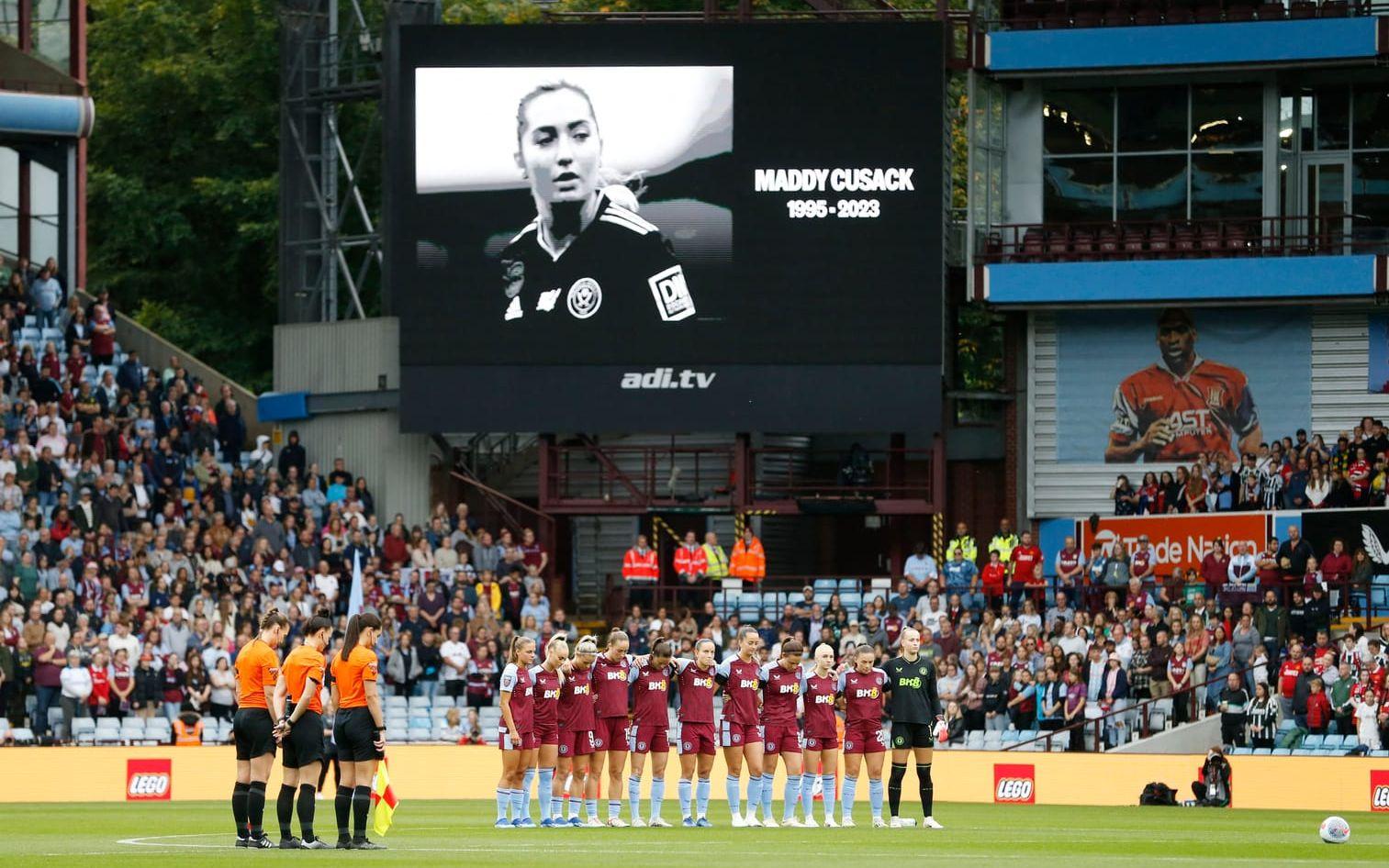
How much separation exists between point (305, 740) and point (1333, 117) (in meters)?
29.1

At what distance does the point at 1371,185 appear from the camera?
43.4 meters

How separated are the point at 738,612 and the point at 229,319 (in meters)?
23.6

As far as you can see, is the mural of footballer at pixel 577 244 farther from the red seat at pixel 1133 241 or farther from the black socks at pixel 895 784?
the black socks at pixel 895 784

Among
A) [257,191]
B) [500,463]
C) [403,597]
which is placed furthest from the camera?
[257,191]

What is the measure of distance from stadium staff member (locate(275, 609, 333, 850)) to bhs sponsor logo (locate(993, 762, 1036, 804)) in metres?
15.0

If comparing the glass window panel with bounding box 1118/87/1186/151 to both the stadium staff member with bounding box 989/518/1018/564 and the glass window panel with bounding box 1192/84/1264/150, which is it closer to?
the glass window panel with bounding box 1192/84/1264/150

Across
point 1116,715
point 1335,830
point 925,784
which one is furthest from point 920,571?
point 1335,830

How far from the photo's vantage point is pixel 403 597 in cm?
3994

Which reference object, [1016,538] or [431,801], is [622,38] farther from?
[431,801]

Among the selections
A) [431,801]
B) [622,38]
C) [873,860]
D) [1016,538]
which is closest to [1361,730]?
[1016,538]

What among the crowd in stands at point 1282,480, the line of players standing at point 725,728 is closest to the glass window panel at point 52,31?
the crowd in stands at point 1282,480

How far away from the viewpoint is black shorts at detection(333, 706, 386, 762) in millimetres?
19922

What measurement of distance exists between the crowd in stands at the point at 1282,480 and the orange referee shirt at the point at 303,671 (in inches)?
897

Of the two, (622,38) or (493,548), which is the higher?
(622,38)
